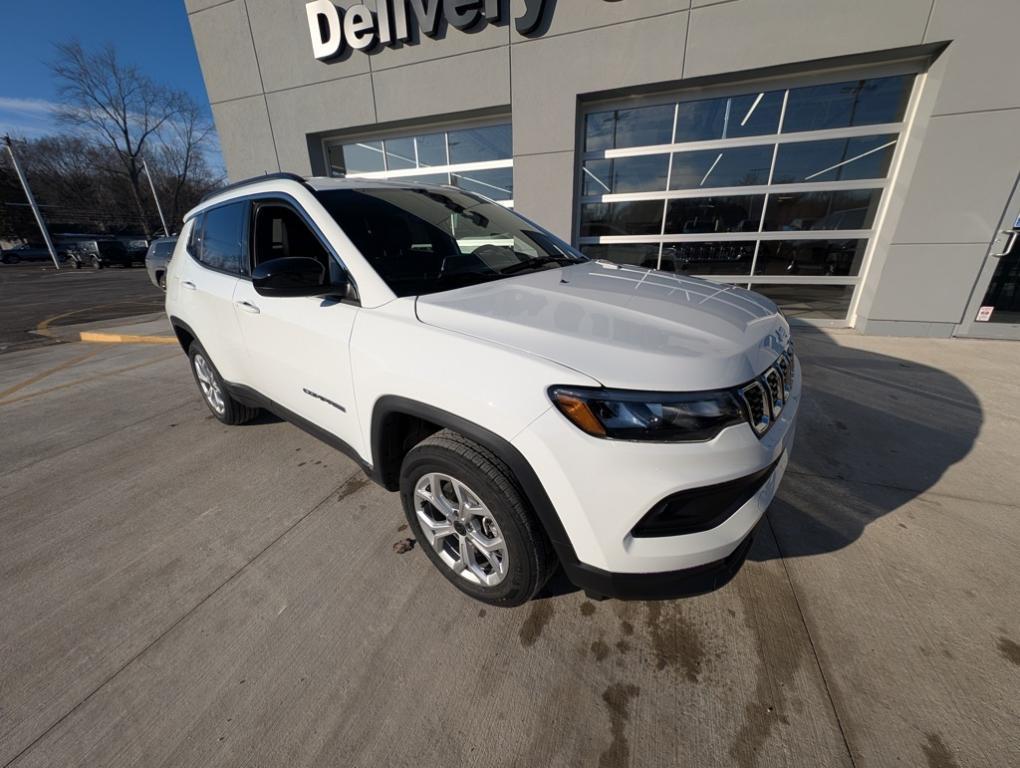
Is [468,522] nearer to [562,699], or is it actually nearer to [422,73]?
[562,699]

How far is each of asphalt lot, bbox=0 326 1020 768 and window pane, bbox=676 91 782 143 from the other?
5.10 meters

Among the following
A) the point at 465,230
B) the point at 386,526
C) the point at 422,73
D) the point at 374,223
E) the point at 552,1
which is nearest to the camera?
the point at 374,223

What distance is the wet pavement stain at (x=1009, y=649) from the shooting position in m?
1.48

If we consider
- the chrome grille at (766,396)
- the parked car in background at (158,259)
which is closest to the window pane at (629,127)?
the chrome grille at (766,396)

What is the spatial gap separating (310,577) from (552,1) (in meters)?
7.52

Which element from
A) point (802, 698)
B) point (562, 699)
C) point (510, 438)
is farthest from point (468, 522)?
point (802, 698)

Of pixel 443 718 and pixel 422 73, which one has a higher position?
pixel 422 73

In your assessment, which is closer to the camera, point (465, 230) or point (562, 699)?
point (562, 699)

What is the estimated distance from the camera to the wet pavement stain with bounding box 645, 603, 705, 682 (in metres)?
1.51

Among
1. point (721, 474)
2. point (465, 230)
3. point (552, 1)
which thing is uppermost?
point (552, 1)

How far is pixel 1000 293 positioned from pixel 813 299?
76.6 inches

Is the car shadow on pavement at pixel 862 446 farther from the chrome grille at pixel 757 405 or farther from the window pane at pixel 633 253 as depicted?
the window pane at pixel 633 253

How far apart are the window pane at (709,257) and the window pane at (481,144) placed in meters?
3.23

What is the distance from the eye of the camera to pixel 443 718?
136cm
